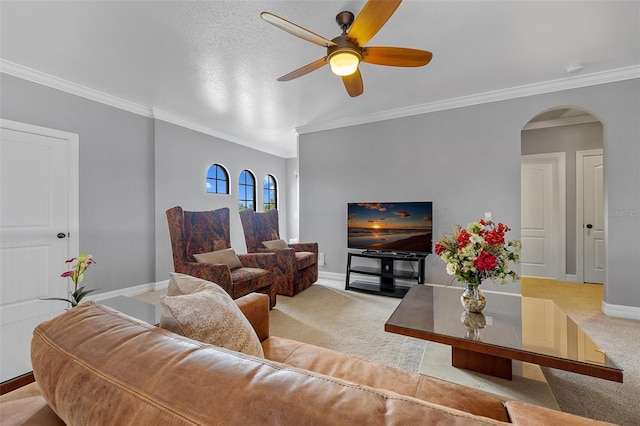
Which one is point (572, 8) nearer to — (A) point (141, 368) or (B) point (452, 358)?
(B) point (452, 358)

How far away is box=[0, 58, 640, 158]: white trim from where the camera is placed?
2875 millimetres

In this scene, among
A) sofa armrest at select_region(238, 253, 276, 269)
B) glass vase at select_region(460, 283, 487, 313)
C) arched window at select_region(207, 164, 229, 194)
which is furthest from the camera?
arched window at select_region(207, 164, 229, 194)

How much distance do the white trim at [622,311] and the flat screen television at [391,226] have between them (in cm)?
185

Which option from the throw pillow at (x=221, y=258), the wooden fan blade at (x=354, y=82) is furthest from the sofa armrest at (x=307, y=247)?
the wooden fan blade at (x=354, y=82)

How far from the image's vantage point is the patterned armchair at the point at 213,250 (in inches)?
107

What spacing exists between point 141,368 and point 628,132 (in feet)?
14.7

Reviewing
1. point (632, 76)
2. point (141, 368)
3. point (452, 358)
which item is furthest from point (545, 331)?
point (632, 76)

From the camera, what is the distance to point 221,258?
307 cm

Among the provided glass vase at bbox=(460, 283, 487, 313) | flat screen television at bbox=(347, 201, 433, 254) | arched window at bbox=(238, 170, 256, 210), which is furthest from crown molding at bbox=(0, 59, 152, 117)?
glass vase at bbox=(460, 283, 487, 313)

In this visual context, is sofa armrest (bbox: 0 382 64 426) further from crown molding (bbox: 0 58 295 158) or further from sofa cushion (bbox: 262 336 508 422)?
crown molding (bbox: 0 58 295 158)

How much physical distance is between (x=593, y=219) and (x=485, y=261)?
412cm

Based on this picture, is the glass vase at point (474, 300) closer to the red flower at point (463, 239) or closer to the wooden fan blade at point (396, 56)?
the red flower at point (463, 239)

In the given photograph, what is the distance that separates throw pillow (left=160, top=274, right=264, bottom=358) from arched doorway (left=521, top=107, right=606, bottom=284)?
5.05 meters

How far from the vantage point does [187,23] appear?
2131 mm
